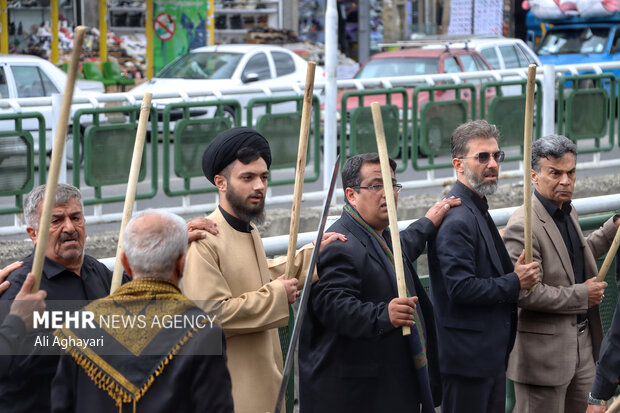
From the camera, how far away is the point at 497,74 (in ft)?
33.3

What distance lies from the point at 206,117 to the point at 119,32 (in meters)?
16.0

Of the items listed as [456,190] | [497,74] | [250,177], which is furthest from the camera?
[497,74]

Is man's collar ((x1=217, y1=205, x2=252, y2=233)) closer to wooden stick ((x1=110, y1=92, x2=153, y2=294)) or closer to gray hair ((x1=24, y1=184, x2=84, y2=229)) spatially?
wooden stick ((x1=110, y1=92, x2=153, y2=294))

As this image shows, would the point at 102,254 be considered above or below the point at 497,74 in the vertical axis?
below

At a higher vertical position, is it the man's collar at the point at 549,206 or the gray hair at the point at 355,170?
the gray hair at the point at 355,170

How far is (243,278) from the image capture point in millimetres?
3807

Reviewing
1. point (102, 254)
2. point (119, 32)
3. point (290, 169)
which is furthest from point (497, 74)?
point (119, 32)

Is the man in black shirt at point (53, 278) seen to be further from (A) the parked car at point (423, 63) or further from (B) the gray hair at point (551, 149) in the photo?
(A) the parked car at point (423, 63)

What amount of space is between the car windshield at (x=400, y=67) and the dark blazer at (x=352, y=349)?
38.7 ft

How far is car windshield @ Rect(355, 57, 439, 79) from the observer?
15.8 m

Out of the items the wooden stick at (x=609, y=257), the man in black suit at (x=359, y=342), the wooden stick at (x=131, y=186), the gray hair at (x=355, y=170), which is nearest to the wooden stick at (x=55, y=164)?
the wooden stick at (x=131, y=186)

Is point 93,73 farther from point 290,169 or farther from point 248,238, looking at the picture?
point 248,238

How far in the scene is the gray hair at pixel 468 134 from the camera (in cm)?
475

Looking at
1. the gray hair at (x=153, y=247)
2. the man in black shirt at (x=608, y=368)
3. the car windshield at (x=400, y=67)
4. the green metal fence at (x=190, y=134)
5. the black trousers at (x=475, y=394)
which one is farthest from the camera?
the car windshield at (x=400, y=67)
